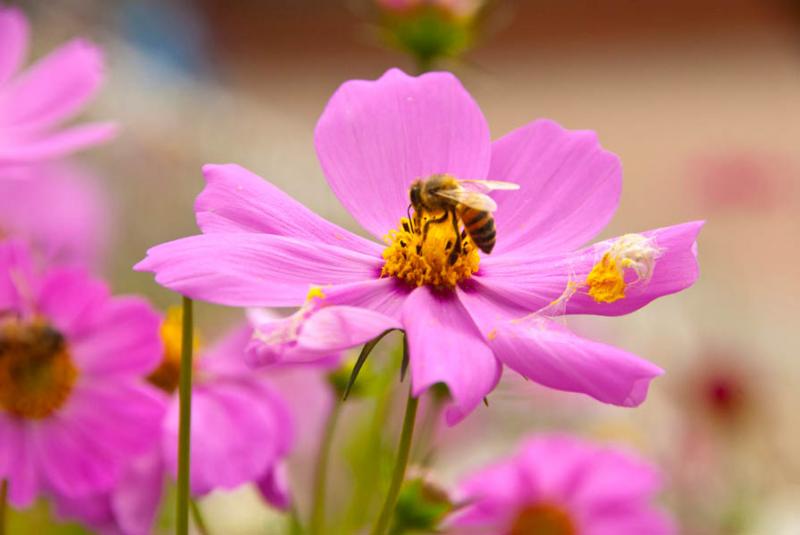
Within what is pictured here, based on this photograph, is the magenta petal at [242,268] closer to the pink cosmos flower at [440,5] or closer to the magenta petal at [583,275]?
the magenta petal at [583,275]

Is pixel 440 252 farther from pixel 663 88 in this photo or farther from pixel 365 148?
pixel 663 88

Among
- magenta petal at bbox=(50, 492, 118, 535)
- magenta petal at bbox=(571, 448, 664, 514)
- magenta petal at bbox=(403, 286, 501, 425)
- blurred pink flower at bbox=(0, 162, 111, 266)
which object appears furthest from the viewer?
blurred pink flower at bbox=(0, 162, 111, 266)

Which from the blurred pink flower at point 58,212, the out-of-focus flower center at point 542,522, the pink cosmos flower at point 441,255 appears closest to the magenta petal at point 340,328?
the pink cosmos flower at point 441,255

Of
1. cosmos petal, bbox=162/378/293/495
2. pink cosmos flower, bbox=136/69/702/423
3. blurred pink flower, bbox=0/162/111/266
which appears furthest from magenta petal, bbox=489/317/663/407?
blurred pink flower, bbox=0/162/111/266

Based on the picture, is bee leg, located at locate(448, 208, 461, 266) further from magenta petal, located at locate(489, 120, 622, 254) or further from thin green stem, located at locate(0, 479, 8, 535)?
thin green stem, located at locate(0, 479, 8, 535)

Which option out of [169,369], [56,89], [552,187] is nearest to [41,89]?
[56,89]

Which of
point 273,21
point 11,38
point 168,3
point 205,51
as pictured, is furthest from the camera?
point 273,21

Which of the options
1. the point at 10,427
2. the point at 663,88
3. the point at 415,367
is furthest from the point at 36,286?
the point at 663,88

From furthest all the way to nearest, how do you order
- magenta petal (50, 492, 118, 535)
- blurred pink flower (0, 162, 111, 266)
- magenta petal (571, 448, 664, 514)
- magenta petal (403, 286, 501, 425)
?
blurred pink flower (0, 162, 111, 266) → magenta petal (571, 448, 664, 514) → magenta petal (50, 492, 118, 535) → magenta petal (403, 286, 501, 425)
